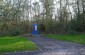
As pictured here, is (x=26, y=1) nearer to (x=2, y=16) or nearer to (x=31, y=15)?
(x=31, y=15)

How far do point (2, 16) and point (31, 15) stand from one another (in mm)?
51336

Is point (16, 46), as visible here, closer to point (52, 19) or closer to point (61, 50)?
point (61, 50)

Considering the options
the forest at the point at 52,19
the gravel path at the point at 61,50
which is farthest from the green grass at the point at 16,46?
the forest at the point at 52,19

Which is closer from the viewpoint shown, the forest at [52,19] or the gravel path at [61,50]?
the gravel path at [61,50]

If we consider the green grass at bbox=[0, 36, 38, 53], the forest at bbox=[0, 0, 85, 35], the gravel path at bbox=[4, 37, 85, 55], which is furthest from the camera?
the forest at bbox=[0, 0, 85, 35]

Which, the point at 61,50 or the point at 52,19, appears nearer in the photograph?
the point at 61,50

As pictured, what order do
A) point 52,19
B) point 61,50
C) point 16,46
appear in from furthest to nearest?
point 52,19
point 16,46
point 61,50

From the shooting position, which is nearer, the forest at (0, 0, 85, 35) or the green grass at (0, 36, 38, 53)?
the green grass at (0, 36, 38, 53)

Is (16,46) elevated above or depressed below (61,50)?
below

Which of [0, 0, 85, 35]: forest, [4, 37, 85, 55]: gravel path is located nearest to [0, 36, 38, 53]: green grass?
[4, 37, 85, 55]: gravel path

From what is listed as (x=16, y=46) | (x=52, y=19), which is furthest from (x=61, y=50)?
(x=52, y=19)

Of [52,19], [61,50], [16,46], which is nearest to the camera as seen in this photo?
[61,50]

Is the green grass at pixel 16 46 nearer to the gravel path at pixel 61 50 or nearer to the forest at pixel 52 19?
the gravel path at pixel 61 50

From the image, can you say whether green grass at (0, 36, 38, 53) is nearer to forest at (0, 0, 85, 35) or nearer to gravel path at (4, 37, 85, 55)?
gravel path at (4, 37, 85, 55)
